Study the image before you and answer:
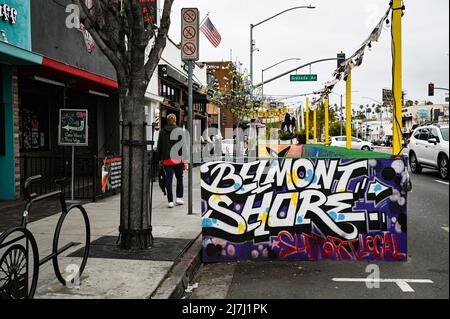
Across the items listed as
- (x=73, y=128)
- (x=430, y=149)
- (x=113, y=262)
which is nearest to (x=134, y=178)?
(x=113, y=262)

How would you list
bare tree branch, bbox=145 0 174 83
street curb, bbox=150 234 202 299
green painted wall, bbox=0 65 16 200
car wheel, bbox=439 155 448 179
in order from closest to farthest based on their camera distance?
street curb, bbox=150 234 202 299, bare tree branch, bbox=145 0 174 83, green painted wall, bbox=0 65 16 200, car wheel, bbox=439 155 448 179

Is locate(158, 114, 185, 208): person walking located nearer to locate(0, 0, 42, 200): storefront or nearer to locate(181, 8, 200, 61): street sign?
locate(181, 8, 200, 61): street sign

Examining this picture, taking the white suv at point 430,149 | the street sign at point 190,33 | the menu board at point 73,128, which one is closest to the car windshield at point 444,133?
the white suv at point 430,149

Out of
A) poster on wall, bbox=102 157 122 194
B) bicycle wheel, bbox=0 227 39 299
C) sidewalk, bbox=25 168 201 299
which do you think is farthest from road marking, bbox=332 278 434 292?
poster on wall, bbox=102 157 122 194

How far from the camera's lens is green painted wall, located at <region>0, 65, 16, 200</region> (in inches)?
397

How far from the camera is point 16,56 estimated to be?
28.4 feet

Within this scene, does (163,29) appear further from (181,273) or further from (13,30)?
(13,30)

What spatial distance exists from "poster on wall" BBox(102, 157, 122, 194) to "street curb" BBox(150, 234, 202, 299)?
4.91 metres

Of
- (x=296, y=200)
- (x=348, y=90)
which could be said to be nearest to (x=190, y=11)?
(x=348, y=90)

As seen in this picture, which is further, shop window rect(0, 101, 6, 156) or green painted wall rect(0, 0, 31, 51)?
shop window rect(0, 101, 6, 156)

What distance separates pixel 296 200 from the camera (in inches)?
230

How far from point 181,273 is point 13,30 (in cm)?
676

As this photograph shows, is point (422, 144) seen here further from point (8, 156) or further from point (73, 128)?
point (8, 156)

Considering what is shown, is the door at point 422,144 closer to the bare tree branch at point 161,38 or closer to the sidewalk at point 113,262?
the sidewalk at point 113,262
